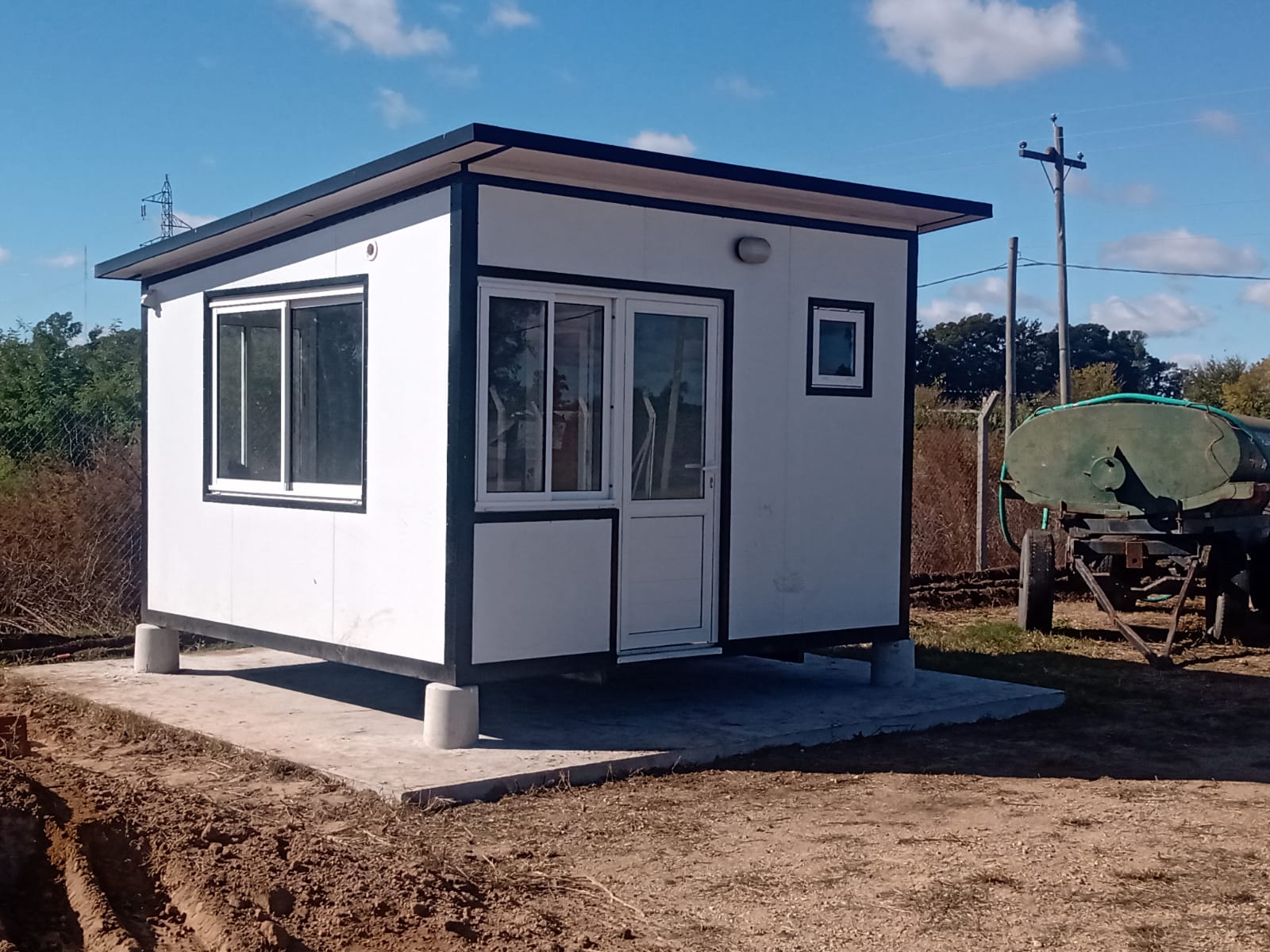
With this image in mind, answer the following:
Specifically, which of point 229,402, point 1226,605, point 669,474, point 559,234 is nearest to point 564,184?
point 559,234

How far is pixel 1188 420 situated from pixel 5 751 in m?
8.82

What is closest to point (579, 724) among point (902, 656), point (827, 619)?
point (827, 619)

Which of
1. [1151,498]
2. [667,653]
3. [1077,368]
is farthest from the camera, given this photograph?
[1077,368]

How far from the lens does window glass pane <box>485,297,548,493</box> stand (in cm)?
692

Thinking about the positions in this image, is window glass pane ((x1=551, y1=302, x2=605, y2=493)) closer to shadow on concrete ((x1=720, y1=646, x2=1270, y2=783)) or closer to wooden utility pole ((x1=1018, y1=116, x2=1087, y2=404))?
shadow on concrete ((x1=720, y1=646, x2=1270, y2=783))

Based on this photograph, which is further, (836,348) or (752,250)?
(836,348)

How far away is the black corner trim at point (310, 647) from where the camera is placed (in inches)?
272

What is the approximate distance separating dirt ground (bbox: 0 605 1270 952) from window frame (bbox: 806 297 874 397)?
2136mm

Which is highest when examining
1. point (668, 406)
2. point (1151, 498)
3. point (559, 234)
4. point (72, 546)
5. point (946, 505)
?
point (559, 234)

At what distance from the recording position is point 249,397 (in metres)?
8.27

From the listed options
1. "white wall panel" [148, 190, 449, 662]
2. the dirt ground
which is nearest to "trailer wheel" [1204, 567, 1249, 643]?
the dirt ground

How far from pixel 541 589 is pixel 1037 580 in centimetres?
644

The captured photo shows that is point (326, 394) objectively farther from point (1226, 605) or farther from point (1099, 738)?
point (1226, 605)

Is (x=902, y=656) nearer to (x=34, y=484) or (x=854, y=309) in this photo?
(x=854, y=309)
